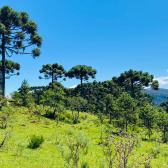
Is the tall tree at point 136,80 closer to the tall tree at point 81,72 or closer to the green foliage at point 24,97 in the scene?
the tall tree at point 81,72

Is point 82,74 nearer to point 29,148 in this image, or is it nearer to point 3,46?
point 3,46

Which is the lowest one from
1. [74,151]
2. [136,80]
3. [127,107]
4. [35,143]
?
[35,143]

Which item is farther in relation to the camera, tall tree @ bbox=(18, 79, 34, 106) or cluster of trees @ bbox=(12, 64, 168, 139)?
tall tree @ bbox=(18, 79, 34, 106)

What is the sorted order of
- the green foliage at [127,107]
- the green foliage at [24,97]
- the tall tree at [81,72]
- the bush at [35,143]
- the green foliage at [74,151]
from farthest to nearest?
the tall tree at [81,72] < the green foliage at [24,97] < the green foliage at [127,107] < the bush at [35,143] < the green foliage at [74,151]

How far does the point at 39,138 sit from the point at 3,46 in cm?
2090

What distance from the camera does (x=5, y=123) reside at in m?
15.2

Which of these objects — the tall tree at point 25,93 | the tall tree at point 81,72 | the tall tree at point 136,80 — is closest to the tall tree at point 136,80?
the tall tree at point 136,80

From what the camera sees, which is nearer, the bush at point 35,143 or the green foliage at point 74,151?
the green foliage at point 74,151

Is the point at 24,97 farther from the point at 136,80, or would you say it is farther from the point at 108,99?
the point at 136,80

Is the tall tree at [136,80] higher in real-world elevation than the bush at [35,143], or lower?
higher

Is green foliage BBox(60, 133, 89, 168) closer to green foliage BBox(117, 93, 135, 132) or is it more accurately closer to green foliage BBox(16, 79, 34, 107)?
green foliage BBox(117, 93, 135, 132)

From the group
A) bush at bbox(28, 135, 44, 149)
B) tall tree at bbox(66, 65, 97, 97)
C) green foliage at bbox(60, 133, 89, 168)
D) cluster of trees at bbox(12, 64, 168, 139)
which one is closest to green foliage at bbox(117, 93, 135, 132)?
cluster of trees at bbox(12, 64, 168, 139)

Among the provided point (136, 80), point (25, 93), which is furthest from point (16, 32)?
point (136, 80)

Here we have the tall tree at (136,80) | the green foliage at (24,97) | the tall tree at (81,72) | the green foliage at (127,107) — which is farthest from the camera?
the tall tree at (81,72)
